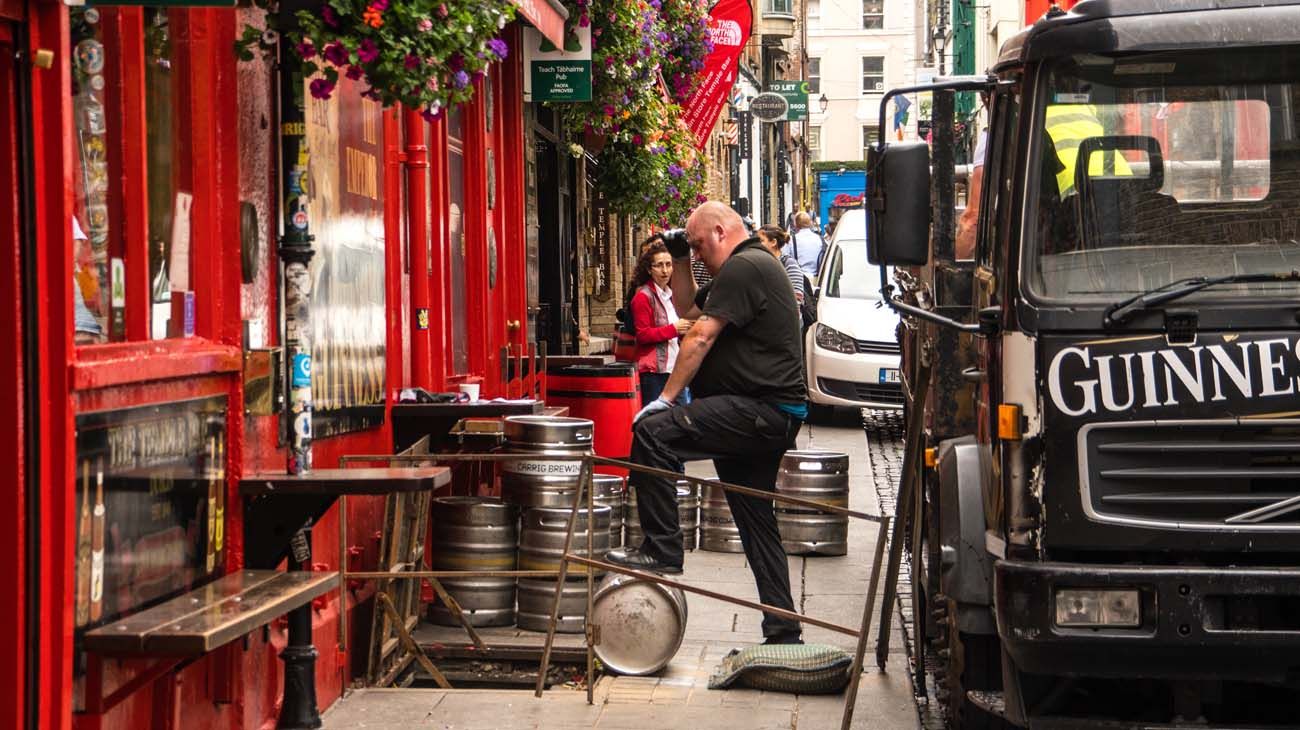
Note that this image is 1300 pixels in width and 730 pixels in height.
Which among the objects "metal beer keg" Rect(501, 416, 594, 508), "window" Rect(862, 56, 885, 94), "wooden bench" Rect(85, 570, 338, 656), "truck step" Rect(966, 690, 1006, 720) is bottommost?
"truck step" Rect(966, 690, 1006, 720)

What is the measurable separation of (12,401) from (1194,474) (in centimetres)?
328

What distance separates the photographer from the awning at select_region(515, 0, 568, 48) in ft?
30.8

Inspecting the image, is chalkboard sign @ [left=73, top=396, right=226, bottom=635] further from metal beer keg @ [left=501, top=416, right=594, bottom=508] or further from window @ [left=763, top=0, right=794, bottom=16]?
window @ [left=763, top=0, right=794, bottom=16]

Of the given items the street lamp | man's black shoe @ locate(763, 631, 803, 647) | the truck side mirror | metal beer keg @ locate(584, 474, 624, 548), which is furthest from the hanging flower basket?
the street lamp

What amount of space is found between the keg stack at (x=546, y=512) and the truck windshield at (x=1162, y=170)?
330 cm

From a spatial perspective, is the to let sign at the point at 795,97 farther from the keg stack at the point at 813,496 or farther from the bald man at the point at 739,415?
the bald man at the point at 739,415

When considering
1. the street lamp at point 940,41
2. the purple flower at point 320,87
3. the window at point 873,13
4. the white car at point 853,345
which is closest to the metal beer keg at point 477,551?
the purple flower at point 320,87

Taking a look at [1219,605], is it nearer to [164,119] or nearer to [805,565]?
[164,119]

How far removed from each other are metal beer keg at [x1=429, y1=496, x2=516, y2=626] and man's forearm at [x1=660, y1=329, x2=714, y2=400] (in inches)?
44.0

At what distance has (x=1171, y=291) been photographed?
5.31 meters

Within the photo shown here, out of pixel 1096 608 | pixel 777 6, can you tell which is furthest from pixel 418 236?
pixel 777 6

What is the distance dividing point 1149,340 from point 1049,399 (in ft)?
1.10

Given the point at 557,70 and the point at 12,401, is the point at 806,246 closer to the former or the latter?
the point at 557,70

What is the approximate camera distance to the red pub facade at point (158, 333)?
4.63 meters
